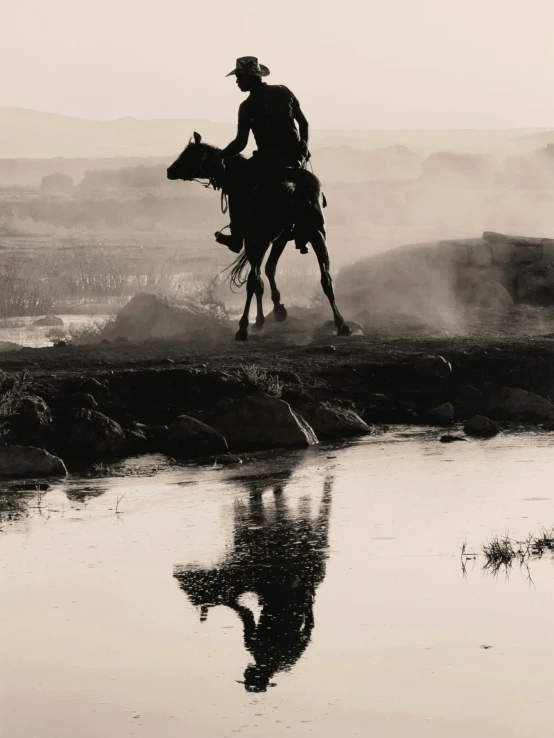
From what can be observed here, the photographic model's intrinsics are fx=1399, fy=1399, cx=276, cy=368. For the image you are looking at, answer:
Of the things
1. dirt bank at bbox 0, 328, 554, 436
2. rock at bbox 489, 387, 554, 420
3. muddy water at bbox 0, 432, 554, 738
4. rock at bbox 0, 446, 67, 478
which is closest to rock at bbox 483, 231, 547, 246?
dirt bank at bbox 0, 328, 554, 436

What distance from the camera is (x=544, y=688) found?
5.27 metres

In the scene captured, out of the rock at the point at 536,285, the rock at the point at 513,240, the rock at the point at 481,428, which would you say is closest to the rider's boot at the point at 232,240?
the rock at the point at 481,428

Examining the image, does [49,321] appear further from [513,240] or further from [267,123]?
[267,123]

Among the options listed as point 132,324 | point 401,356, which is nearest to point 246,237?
point 401,356

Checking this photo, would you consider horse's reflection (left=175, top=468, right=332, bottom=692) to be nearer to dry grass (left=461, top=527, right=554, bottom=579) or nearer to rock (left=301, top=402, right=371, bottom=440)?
dry grass (left=461, top=527, right=554, bottom=579)

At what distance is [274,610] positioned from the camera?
6.37 m

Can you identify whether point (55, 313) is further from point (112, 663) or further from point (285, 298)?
point (112, 663)

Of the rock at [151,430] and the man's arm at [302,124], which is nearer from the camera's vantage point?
the rock at [151,430]

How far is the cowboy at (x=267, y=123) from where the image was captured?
14.2m

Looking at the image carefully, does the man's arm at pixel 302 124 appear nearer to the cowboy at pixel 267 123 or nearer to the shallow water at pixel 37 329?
the cowboy at pixel 267 123

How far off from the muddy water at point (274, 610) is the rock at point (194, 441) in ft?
3.34

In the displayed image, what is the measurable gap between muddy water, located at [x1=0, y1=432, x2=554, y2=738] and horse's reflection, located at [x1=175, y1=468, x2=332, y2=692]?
16mm

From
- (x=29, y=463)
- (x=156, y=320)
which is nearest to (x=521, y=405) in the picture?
(x=29, y=463)

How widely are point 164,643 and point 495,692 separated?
1462mm
